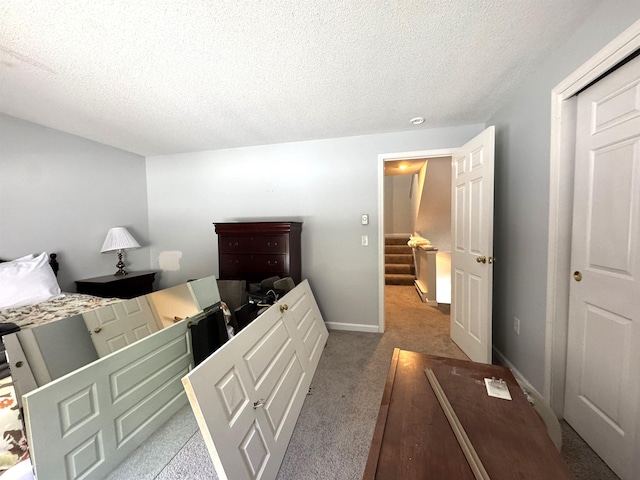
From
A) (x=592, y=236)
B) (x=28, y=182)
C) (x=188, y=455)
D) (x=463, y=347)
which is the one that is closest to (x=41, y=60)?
(x=28, y=182)

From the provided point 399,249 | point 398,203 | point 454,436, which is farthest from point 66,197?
point 398,203

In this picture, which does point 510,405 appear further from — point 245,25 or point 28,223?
point 28,223

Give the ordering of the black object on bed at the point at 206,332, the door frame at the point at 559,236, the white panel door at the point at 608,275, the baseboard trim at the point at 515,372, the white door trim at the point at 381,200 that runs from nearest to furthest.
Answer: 1. the white panel door at the point at 608,275
2. the door frame at the point at 559,236
3. the baseboard trim at the point at 515,372
4. the black object on bed at the point at 206,332
5. the white door trim at the point at 381,200

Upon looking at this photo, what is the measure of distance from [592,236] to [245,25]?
6.92ft

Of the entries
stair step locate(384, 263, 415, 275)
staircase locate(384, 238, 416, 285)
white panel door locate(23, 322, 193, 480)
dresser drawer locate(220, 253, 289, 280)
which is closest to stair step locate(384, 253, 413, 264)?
staircase locate(384, 238, 416, 285)

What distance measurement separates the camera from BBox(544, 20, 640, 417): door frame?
1.35 meters

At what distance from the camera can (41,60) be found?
4.47ft

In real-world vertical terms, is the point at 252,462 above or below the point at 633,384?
below

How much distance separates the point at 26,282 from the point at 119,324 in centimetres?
115

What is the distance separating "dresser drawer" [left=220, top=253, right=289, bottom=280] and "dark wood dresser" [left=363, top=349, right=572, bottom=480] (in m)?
1.70

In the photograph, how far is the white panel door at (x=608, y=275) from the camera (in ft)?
3.42

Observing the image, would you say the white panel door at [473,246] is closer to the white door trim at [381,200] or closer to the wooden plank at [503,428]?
the white door trim at [381,200]

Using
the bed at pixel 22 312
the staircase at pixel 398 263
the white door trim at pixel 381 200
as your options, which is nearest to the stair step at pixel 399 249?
the staircase at pixel 398 263

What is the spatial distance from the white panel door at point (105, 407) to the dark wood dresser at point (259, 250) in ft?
3.40
